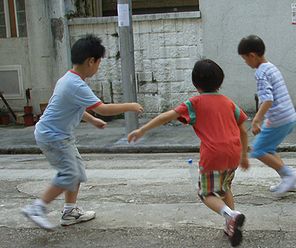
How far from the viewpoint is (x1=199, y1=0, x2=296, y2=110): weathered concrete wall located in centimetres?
987

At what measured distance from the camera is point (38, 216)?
4117 mm

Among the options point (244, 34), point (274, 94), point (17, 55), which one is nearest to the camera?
point (274, 94)

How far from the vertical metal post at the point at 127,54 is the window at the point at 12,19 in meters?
3.42

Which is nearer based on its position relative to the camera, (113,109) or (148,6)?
(113,109)

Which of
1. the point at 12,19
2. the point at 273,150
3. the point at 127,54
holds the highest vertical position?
the point at 12,19

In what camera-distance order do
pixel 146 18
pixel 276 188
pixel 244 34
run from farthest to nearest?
pixel 146 18 < pixel 244 34 < pixel 276 188

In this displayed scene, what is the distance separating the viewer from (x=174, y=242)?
392 cm

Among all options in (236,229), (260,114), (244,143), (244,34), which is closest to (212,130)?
(244,143)

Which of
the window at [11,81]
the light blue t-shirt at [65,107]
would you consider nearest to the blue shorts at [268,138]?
the light blue t-shirt at [65,107]

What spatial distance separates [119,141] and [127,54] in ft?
4.81

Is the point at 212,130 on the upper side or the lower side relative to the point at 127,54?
lower

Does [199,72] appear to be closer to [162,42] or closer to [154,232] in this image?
[154,232]

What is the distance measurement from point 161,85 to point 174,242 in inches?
267

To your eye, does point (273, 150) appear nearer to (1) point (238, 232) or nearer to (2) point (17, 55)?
(1) point (238, 232)
